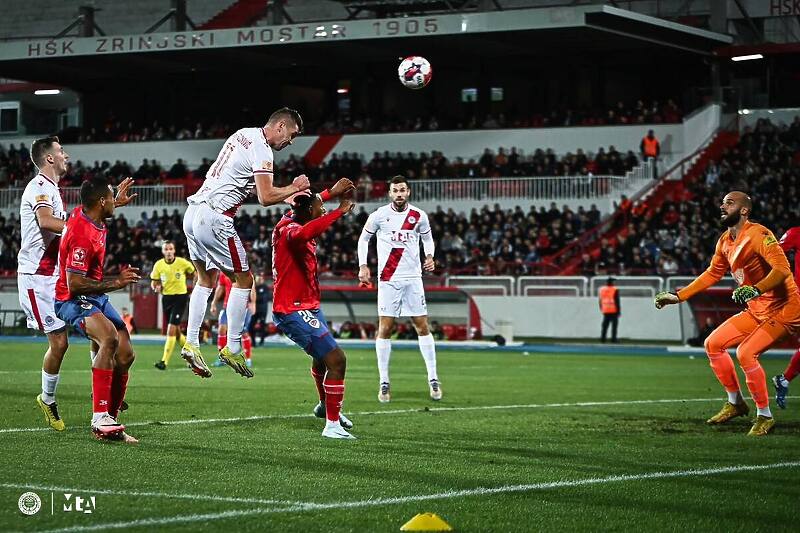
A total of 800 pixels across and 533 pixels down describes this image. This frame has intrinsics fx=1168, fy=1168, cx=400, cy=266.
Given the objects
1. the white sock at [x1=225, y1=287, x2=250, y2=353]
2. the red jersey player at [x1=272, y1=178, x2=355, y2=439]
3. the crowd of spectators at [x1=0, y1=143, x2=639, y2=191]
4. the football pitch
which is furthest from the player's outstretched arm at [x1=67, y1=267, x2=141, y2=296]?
the crowd of spectators at [x1=0, y1=143, x2=639, y2=191]

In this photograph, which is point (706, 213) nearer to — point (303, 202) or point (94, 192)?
point (303, 202)

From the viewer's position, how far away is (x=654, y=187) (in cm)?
4366

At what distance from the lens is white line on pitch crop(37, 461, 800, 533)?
6.84 metres

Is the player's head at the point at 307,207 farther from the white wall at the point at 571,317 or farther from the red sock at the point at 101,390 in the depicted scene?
the white wall at the point at 571,317

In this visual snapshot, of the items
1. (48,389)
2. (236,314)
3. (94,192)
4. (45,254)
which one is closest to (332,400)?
(236,314)

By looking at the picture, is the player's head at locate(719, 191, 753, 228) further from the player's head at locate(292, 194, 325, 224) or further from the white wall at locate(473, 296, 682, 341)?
the white wall at locate(473, 296, 682, 341)

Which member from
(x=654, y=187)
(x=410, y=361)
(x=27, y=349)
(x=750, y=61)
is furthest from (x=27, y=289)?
(x=750, y=61)

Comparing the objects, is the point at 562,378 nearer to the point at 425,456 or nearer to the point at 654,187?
the point at 425,456

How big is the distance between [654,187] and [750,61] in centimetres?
848

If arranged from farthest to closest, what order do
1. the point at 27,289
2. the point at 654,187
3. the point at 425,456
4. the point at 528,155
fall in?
the point at 528,155
the point at 654,187
the point at 27,289
the point at 425,456

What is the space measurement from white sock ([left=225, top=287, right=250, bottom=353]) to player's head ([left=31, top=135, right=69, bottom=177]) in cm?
217

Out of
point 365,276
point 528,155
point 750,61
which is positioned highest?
point 750,61

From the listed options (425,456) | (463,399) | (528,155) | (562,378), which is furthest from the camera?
(528,155)

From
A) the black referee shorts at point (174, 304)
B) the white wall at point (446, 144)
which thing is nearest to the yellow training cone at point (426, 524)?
the black referee shorts at point (174, 304)
